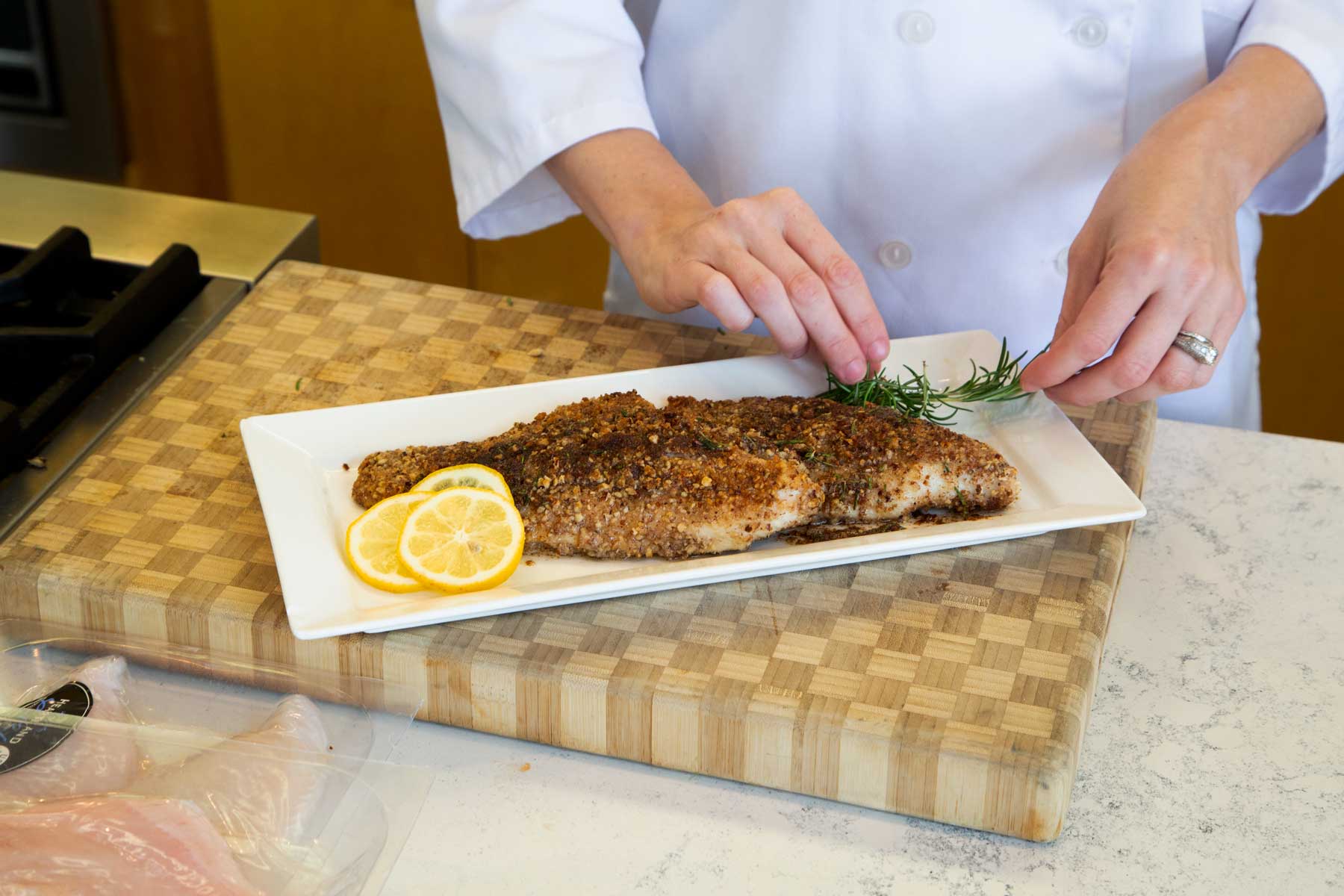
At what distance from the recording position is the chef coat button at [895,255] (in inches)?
63.8

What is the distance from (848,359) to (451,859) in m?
0.62

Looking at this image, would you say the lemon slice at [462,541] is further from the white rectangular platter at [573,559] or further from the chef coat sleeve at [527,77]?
the chef coat sleeve at [527,77]

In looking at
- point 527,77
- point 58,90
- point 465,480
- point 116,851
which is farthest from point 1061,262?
point 58,90

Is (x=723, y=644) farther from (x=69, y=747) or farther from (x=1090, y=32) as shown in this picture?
(x=1090, y=32)

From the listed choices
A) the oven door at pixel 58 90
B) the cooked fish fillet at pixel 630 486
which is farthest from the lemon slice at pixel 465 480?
the oven door at pixel 58 90

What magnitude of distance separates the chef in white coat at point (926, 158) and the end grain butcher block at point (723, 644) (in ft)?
0.78

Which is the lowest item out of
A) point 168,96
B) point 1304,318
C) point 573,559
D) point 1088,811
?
point 1304,318

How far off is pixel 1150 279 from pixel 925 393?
25 cm

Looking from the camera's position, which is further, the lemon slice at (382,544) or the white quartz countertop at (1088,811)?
the lemon slice at (382,544)

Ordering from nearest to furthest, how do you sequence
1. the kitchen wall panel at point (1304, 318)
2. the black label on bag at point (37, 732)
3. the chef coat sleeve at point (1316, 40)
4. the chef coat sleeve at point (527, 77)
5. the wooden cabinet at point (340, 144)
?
the black label on bag at point (37, 732) < the chef coat sleeve at point (1316, 40) < the chef coat sleeve at point (527, 77) < the kitchen wall panel at point (1304, 318) < the wooden cabinet at point (340, 144)

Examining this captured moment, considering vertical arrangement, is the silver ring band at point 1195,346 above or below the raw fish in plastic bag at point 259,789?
above

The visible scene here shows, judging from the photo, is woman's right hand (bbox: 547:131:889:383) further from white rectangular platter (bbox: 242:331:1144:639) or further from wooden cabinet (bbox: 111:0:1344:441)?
wooden cabinet (bbox: 111:0:1344:441)

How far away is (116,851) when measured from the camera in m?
0.87

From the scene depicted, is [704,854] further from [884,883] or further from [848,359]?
[848,359]
